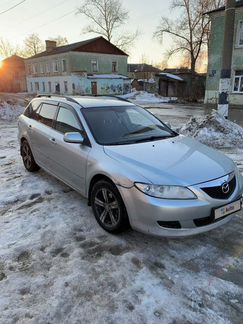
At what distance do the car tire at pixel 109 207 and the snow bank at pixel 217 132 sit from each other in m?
5.10

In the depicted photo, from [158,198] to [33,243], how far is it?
5.20 feet

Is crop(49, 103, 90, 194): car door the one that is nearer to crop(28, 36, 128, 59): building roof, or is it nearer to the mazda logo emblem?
the mazda logo emblem

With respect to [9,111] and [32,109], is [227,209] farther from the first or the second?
[9,111]

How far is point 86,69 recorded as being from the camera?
39.8 metres

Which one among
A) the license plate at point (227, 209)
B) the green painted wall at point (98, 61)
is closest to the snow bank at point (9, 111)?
the license plate at point (227, 209)

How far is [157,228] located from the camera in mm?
3025

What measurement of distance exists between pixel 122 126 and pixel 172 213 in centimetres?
176

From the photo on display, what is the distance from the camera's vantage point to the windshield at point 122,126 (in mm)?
3965

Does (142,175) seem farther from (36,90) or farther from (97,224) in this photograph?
(36,90)

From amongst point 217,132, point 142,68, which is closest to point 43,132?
point 217,132

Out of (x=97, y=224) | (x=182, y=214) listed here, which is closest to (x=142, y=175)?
(x=182, y=214)

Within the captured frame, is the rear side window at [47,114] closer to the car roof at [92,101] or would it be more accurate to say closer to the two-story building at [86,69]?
the car roof at [92,101]

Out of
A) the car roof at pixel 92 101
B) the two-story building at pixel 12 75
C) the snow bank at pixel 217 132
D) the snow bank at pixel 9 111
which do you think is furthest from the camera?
the two-story building at pixel 12 75

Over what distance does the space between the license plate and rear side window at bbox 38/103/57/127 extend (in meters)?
3.05
